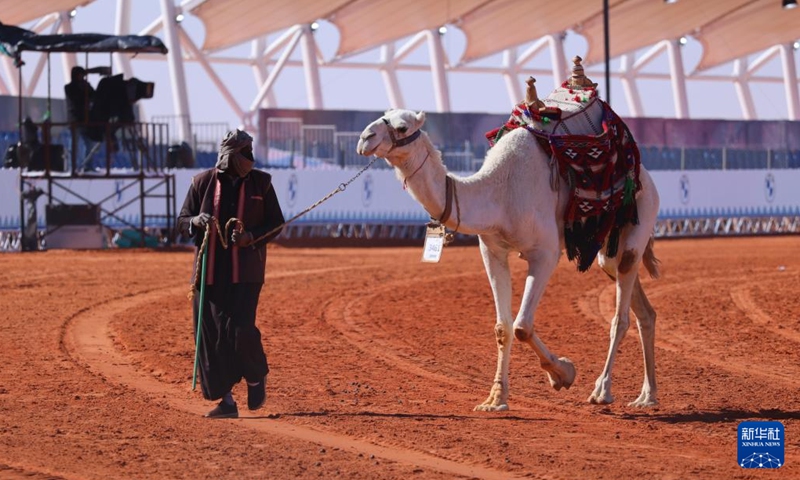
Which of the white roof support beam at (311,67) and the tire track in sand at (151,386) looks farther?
the white roof support beam at (311,67)

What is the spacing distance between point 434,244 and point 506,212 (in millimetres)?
606

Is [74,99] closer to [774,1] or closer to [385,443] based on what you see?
[385,443]

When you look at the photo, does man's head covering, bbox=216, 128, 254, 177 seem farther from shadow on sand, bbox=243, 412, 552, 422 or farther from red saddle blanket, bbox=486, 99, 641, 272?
red saddle blanket, bbox=486, 99, 641, 272

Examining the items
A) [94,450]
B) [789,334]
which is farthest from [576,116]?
[789,334]

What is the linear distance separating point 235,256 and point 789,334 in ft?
26.9

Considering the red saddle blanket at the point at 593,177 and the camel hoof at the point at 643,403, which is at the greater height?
the red saddle blanket at the point at 593,177

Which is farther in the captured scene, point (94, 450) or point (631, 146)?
point (631, 146)

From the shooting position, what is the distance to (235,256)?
11102 mm

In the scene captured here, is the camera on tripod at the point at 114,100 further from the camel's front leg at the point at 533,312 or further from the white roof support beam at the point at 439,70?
the white roof support beam at the point at 439,70

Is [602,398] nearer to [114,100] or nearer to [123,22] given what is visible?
[114,100]

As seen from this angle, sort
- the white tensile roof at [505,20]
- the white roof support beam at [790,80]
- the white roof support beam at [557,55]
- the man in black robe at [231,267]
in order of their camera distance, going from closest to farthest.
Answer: the man in black robe at [231,267]
the white tensile roof at [505,20]
the white roof support beam at [557,55]
the white roof support beam at [790,80]

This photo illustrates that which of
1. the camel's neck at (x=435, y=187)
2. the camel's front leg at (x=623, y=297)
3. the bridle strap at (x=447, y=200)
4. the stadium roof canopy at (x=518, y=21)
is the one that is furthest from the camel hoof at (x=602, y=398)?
the stadium roof canopy at (x=518, y=21)

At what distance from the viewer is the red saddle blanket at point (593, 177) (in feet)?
38.9

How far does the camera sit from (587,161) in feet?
38.9
